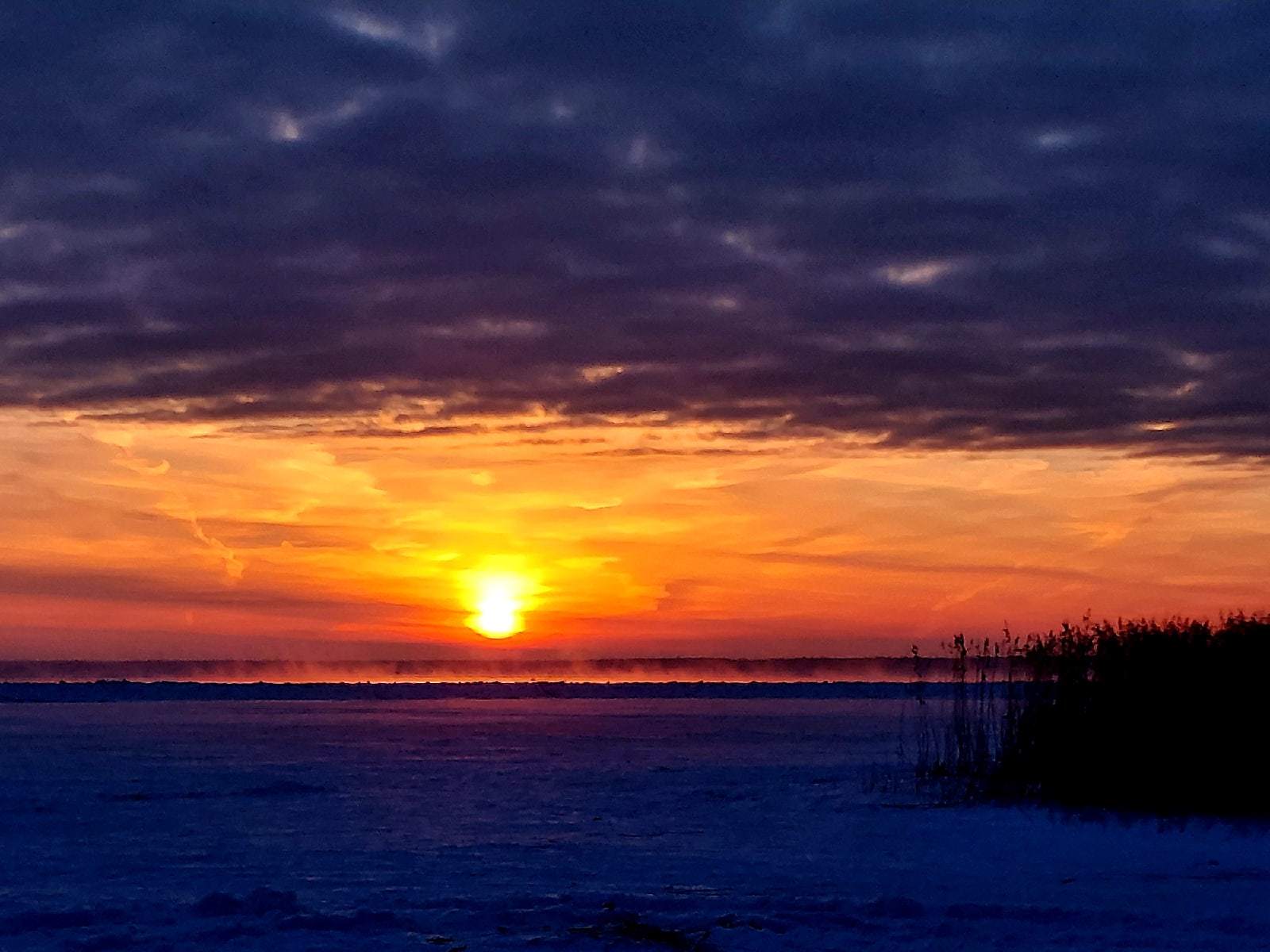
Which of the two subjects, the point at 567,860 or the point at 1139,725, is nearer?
Answer: the point at 567,860

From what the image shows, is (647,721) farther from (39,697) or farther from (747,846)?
(39,697)

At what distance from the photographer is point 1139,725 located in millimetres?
18250

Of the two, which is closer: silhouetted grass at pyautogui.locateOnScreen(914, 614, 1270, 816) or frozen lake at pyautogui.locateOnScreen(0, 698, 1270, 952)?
frozen lake at pyautogui.locateOnScreen(0, 698, 1270, 952)

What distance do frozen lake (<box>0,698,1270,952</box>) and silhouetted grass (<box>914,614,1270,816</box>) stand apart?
1208 mm

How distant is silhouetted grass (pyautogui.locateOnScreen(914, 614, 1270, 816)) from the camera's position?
17.7 meters

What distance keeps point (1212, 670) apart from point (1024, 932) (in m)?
9.43

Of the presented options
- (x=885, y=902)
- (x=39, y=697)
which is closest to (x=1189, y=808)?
(x=885, y=902)

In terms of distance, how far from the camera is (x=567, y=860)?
43.3 feet

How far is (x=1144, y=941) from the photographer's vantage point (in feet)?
31.8

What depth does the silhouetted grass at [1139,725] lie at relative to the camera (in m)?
17.7

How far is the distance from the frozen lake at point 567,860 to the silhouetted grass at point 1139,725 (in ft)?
3.96

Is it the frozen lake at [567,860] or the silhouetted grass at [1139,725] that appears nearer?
the frozen lake at [567,860]

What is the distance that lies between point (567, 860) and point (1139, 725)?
343 inches

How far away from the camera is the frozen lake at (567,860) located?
1001 cm
